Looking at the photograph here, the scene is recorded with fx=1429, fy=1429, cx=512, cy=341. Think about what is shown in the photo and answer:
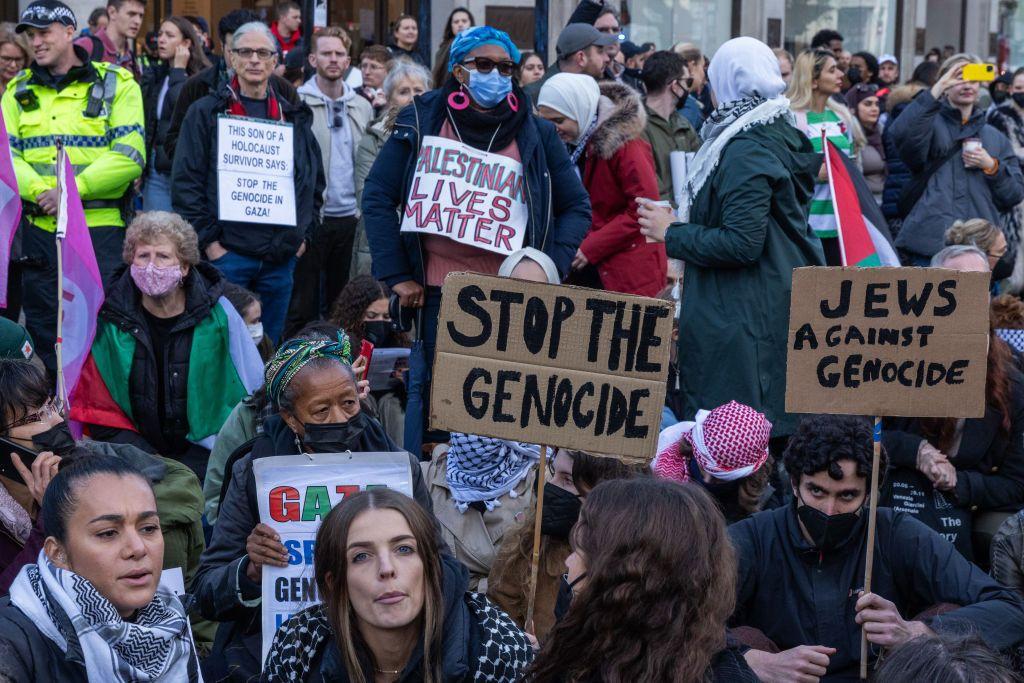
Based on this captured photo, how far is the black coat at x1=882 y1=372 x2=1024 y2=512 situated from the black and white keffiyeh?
2997 mm

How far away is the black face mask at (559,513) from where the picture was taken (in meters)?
4.50

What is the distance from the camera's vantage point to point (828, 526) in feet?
14.1

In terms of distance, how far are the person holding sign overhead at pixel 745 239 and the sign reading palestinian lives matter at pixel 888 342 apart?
58.6 inches

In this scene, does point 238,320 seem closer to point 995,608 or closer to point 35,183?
point 35,183

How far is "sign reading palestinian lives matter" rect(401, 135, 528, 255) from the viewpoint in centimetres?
598

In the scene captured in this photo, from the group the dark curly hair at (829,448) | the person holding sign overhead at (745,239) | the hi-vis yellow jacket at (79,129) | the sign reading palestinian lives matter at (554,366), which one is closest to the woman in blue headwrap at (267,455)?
the sign reading palestinian lives matter at (554,366)

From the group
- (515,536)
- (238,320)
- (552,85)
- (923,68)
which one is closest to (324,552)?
(515,536)

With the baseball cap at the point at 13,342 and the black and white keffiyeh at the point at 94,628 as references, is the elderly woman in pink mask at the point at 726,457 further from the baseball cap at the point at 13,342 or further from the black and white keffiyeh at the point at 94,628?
the baseball cap at the point at 13,342

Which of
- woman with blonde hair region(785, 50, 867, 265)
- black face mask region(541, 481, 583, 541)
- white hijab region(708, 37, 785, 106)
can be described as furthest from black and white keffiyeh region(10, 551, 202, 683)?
woman with blonde hair region(785, 50, 867, 265)

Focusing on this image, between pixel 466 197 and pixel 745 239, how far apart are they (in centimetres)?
117

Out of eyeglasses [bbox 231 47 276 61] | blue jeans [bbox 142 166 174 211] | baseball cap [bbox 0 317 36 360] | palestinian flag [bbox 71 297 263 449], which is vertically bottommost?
palestinian flag [bbox 71 297 263 449]

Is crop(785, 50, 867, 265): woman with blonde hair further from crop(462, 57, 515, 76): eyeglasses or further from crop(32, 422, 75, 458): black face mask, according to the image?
crop(32, 422, 75, 458): black face mask

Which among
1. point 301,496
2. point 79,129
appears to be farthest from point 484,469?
point 79,129

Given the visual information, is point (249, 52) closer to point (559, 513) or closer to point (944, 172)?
point (559, 513)
